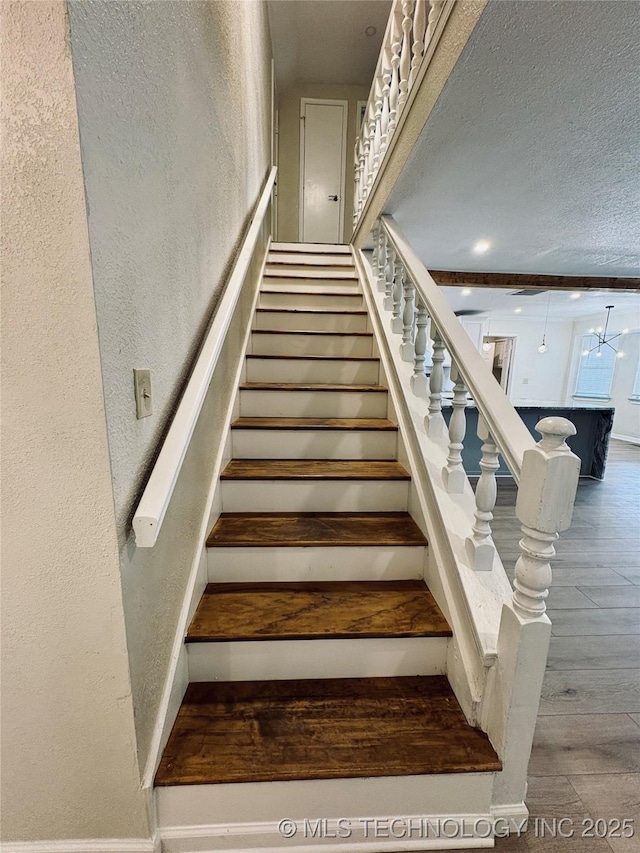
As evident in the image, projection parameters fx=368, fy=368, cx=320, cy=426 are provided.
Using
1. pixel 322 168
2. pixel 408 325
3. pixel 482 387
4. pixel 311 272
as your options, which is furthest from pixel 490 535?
pixel 322 168

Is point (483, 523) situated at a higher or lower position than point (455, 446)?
lower

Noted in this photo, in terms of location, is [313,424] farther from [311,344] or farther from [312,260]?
[312,260]

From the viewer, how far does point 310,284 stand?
10.0 feet

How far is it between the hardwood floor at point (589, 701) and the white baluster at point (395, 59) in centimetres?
268

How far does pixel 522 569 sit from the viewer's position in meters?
0.90

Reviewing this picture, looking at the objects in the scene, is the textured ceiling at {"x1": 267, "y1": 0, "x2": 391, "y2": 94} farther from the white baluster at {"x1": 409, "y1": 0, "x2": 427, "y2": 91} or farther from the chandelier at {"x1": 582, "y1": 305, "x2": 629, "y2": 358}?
the chandelier at {"x1": 582, "y1": 305, "x2": 629, "y2": 358}

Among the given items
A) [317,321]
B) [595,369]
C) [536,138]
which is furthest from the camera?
[595,369]

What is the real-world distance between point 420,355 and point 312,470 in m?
0.80

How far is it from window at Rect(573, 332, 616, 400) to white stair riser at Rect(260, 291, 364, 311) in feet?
25.3

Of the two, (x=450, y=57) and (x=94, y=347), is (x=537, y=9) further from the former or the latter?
(x=94, y=347)

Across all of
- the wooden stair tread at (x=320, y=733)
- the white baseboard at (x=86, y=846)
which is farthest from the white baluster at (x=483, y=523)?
the white baseboard at (x=86, y=846)

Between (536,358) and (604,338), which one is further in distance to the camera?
(536,358)

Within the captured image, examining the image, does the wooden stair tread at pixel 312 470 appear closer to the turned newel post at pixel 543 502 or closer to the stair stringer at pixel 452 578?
the stair stringer at pixel 452 578

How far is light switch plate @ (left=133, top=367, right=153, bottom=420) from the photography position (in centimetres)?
80
